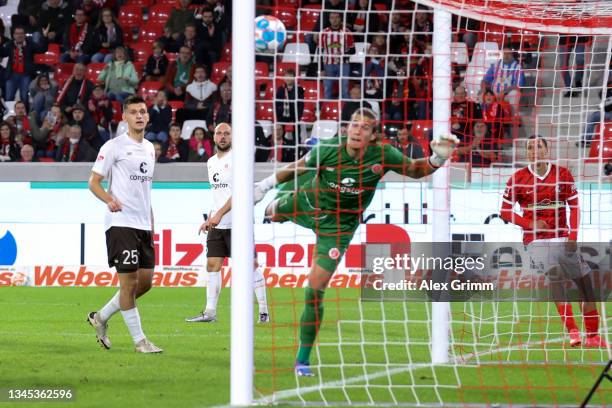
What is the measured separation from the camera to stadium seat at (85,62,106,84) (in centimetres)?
1964

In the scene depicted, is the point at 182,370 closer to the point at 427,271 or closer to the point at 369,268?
the point at 427,271

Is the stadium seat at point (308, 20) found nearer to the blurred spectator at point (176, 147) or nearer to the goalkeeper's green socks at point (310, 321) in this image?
the blurred spectator at point (176, 147)

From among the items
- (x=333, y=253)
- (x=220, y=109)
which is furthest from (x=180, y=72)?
(x=333, y=253)

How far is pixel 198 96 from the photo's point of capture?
62.3ft

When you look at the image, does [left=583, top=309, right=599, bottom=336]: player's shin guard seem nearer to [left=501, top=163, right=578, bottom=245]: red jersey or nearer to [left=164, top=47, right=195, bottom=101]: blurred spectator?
[left=501, top=163, right=578, bottom=245]: red jersey

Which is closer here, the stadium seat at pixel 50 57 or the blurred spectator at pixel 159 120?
Result: the blurred spectator at pixel 159 120

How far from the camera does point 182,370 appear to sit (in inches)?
305

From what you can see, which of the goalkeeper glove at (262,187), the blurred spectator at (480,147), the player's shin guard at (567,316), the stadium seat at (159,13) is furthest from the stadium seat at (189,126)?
the goalkeeper glove at (262,187)

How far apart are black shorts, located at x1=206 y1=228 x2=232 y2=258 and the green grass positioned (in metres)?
0.72

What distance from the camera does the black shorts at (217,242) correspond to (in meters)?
11.5

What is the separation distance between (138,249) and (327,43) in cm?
393

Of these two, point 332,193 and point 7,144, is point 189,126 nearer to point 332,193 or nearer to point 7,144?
point 7,144

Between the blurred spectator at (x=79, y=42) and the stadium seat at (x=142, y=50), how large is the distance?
0.77 m

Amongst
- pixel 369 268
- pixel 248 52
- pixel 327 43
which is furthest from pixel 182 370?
pixel 369 268
